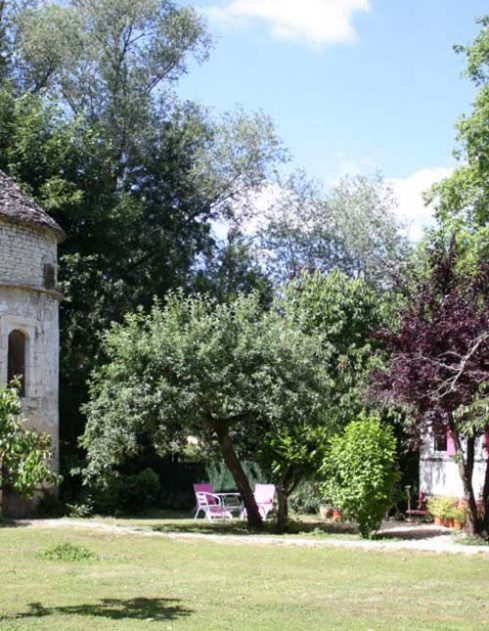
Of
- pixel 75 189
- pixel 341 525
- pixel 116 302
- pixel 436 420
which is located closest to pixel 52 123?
pixel 75 189

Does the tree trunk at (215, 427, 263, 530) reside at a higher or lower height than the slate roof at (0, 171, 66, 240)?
lower

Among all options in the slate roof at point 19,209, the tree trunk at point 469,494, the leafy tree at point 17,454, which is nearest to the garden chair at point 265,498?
the tree trunk at point 469,494

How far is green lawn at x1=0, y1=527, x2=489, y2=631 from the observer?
34.2ft

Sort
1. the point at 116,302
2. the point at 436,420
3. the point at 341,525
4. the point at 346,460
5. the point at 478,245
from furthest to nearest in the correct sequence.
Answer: the point at 116,302, the point at 478,245, the point at 341,525, the point at 346,460, the point at 436,420

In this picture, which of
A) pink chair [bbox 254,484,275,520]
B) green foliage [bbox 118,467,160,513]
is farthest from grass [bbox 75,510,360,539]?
green foliage [bbox 118,467,160,513]

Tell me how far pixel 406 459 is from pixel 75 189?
13.6 m

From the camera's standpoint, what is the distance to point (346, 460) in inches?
813

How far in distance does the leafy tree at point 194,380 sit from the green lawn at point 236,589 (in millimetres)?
3012

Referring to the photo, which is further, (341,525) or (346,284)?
(346,284)

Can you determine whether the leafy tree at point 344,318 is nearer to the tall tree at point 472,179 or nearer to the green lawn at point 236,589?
the tall tree at point 472,179

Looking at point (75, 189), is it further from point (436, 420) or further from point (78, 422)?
point (436, 420)

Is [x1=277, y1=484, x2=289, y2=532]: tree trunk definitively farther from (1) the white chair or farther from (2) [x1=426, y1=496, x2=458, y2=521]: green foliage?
(2) [x1=426, y1=496, x2=458, y2=521]: green foliage

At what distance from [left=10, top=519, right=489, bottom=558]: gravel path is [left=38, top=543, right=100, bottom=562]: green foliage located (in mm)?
3528

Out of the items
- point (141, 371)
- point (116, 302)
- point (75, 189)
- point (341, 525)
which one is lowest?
point (341, 525)
